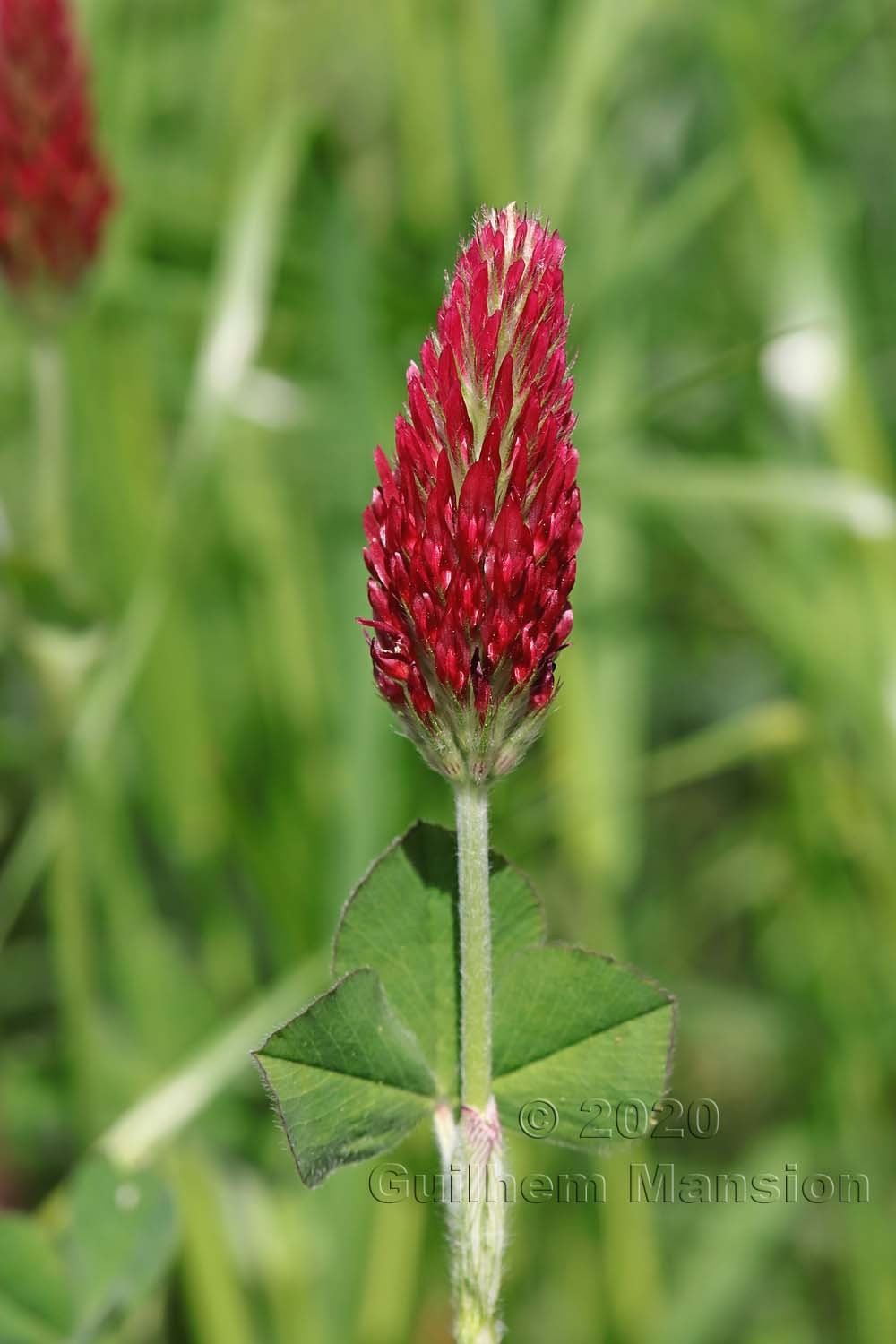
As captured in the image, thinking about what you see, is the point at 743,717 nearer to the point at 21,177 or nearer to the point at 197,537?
the point at 197,537

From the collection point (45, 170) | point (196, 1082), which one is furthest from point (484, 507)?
point (45, 170)

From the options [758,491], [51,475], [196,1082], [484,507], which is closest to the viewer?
[484,507]

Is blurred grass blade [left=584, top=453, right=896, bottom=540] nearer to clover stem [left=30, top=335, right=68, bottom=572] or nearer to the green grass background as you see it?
the green grass background

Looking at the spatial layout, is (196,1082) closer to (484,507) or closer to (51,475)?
(51,475)

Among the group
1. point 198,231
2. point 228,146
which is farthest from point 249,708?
point 228,146

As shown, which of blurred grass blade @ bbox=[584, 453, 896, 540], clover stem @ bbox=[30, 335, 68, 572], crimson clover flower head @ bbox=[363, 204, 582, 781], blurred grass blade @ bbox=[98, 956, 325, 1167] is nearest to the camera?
crimson clover flower head @ bbox=[363, 204, 582, 781]

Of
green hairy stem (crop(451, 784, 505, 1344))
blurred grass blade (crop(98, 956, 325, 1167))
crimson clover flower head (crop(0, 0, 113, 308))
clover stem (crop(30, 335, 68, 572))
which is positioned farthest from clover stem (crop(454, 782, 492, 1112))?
crimson clover flower head (crop(0, 0, 113, 308))
